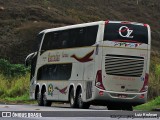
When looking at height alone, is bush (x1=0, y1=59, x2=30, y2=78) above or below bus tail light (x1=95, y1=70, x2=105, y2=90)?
Result: above

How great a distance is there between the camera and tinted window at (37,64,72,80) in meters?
32.2

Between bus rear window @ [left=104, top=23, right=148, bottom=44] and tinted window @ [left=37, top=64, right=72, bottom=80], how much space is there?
3.65m

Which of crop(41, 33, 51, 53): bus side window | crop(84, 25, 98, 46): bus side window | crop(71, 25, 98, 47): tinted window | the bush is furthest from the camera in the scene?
the bush

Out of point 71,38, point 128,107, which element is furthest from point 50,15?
point 128,107

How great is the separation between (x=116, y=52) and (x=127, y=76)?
1.23m

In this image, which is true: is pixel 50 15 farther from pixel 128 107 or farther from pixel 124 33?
pixel 124 33

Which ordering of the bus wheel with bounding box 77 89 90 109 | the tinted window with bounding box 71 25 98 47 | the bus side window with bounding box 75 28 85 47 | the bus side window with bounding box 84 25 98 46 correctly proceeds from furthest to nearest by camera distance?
the bus side window with bounding box 75 28 85 47
the bus wheel with bounding box 77 89 90 109
the tinted window with bounding box 71 25 98 47
the bus side window with bounding box 84 25 98 46

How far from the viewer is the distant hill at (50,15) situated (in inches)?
2815

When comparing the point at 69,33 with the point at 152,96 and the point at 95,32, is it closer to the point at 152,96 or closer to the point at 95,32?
the point at 95,32

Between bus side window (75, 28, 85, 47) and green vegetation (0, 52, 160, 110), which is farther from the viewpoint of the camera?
green vegetation (0, 52, 160, 110)

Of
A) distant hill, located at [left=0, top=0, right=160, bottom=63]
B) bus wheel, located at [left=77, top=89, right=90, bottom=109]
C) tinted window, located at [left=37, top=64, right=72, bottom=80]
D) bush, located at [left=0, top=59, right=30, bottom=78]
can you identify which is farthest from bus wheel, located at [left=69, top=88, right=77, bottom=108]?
distant hill, located at [left=0, top=0, right=160, bottom=63]

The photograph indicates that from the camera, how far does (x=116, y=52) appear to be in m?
28.8

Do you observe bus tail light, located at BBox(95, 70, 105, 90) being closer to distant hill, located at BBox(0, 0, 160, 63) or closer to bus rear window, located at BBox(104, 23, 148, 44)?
bus rear window, located at BBox(104, 23, 148, 44)

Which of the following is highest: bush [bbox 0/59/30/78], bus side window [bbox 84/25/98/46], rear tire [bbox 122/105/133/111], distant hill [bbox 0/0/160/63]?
distant hill [bbox 0/0/160/63]
